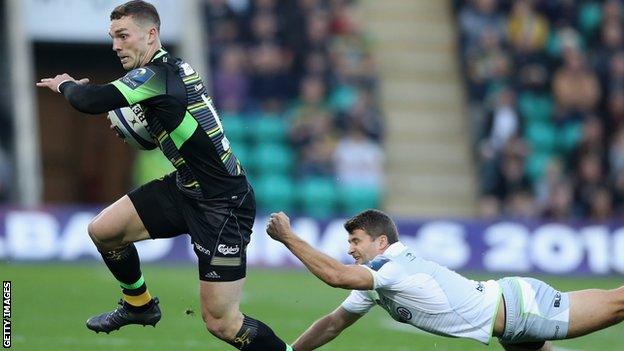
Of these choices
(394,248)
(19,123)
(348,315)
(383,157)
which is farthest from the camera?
(383,157)

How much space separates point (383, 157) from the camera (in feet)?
68.2

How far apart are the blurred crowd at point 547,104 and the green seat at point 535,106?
0.6 inches

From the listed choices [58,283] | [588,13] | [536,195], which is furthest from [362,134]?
[58,283]

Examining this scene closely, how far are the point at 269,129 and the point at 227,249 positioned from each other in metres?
11.1

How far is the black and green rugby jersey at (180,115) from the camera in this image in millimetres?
7902

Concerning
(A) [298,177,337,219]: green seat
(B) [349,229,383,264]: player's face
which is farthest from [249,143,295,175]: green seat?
(B) [349,229,383,264]: player's face

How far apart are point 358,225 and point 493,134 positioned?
39.1 feet

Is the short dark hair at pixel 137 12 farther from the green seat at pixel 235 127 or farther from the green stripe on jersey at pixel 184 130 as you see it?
the green seat at pixel 235 127

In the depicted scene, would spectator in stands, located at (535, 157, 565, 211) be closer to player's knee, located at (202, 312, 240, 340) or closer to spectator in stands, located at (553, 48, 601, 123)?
spectator in stands, located at (553, 48, 601, 123)

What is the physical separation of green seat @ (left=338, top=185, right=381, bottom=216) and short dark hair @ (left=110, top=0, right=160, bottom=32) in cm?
1082

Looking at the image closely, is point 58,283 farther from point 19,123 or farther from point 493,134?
point 493,134

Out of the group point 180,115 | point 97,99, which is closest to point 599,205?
point 180,115

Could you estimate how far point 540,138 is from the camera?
20.1 metres

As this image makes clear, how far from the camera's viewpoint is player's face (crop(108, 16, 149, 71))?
8.18 m
